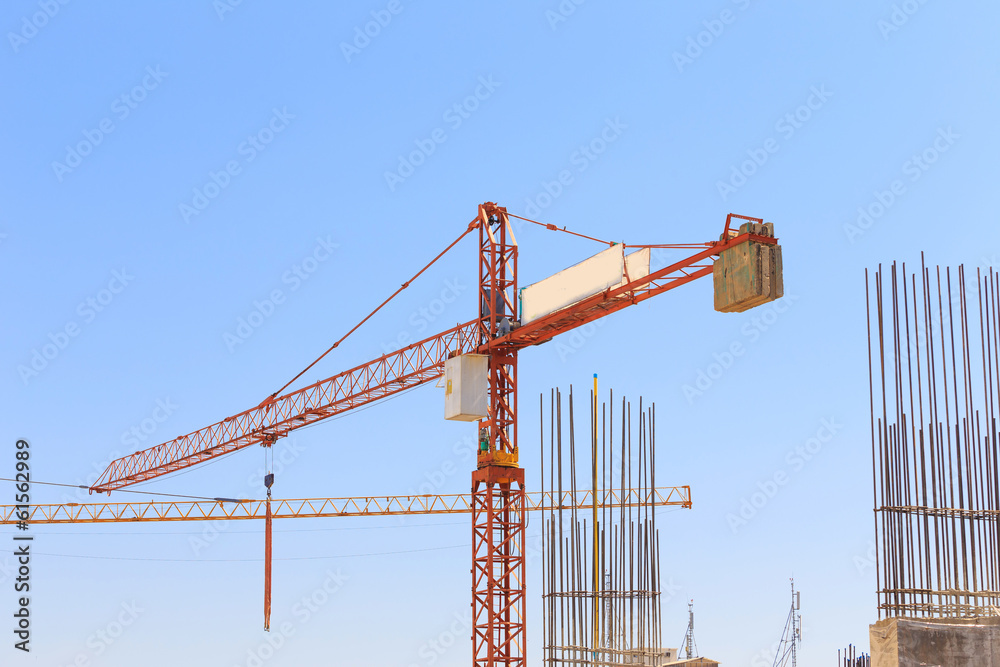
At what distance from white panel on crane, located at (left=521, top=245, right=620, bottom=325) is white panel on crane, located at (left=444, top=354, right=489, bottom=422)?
2423mm

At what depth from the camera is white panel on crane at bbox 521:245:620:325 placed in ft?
120

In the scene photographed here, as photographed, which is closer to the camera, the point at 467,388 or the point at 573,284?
the point at 573,284

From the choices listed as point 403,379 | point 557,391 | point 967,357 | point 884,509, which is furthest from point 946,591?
point 403,379

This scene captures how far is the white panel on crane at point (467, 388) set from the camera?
42688 mm

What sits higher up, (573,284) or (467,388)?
(573,284)

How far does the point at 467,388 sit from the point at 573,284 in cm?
631

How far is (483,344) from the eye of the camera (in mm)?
44375

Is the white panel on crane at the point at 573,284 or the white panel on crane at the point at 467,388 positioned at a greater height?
the white panel on crane at the point at 573,284

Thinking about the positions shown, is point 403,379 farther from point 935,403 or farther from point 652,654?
point 935,403

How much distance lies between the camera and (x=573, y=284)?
128 ft

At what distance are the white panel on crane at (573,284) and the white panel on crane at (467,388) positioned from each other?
7.95 feet

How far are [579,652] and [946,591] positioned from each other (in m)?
10.7

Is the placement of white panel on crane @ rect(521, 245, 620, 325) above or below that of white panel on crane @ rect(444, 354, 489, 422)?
above

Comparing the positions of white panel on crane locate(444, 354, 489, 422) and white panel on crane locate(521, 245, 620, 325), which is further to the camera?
white panel on crane locate(444, 354, 489, 422)
